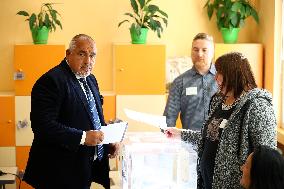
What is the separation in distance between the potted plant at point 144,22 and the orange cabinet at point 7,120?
4.46 feet

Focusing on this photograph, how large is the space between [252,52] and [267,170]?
3.28m

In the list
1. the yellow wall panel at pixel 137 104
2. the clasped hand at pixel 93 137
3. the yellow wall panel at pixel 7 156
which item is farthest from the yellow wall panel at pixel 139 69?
the clasped hand at pixel 93 137

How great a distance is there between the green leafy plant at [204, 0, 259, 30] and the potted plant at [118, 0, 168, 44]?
1.97 feet

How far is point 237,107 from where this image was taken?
8.13 ft

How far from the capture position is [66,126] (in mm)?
2816

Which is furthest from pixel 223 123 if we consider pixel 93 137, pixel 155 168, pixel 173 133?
pixel 93 137

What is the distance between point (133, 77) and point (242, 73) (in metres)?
2.35

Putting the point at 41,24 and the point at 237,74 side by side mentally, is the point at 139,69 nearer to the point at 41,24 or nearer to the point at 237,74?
the point at 41,24

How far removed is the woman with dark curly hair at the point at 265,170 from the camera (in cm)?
184

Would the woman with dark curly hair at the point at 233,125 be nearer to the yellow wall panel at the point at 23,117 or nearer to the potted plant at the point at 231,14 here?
the potted plant at the point at 231,14

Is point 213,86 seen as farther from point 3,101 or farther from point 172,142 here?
point 3,101

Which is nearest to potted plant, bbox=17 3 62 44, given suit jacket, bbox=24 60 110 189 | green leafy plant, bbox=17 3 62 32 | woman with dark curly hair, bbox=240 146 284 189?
green leafy plant, bbox=17 3 62 32

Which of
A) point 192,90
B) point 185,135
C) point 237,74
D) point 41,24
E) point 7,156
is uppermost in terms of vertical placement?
point 41,24

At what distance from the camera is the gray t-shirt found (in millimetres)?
3605
